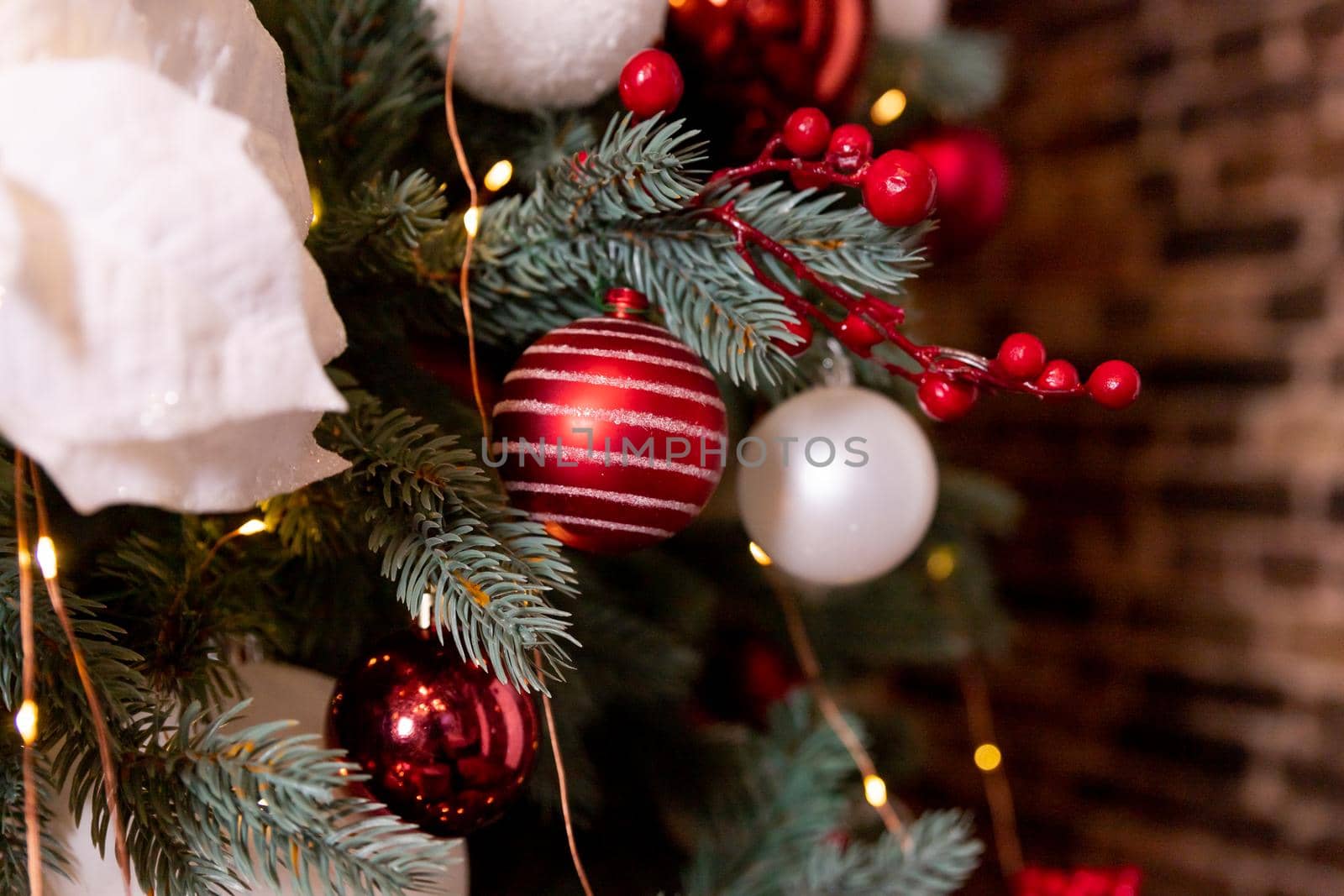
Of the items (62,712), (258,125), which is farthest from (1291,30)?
(62,712)

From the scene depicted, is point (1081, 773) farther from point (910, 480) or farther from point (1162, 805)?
point (910, 480)

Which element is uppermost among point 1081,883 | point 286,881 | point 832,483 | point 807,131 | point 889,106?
point 889,106

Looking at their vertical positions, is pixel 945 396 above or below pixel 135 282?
above

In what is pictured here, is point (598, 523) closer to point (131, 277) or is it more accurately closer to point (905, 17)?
point (131, 277)

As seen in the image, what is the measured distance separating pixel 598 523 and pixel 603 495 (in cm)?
1

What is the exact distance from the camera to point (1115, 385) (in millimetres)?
343

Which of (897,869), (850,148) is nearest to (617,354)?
(850,148)

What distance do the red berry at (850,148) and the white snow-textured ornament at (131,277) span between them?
19cm

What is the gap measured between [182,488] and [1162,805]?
118 centimetres

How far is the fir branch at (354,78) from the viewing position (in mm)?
410

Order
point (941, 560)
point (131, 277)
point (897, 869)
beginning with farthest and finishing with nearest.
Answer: point (941, 560) < point (897, 869) < point (131, 277)

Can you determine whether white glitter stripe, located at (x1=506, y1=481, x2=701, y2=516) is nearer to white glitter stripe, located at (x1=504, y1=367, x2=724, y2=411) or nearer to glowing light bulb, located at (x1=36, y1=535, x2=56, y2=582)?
white glitter stripe, located at (x1=504, y1=367, x2=724, y2=411)

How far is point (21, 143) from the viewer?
0.25 m

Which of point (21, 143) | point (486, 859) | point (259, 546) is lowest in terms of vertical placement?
point (486, 859)
